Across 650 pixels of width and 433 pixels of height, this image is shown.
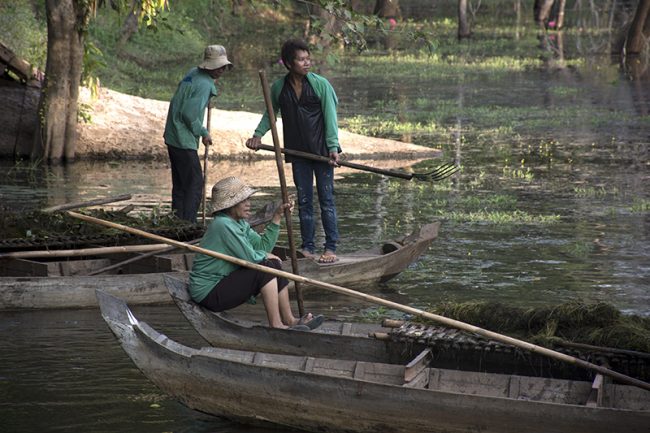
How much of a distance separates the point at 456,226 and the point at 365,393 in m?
7.33

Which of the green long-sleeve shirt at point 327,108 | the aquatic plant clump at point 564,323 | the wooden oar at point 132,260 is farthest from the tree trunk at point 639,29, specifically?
the aquatic plant clump at point 564,323

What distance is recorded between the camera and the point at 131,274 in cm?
1061

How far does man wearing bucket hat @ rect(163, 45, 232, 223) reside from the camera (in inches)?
476

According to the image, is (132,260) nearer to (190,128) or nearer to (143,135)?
(190,128)

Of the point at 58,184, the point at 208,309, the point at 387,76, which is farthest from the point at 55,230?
the point at 387,76

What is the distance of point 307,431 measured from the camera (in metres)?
7.53

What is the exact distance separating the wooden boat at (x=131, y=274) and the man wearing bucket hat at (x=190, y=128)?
1.15 meters

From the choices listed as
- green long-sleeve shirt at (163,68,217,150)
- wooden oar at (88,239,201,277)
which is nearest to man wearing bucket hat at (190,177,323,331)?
wooden oar at (88,239,201,277)

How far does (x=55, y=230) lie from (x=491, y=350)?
4.86 meters

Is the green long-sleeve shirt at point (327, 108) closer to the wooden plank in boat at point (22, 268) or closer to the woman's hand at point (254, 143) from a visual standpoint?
the woman's hand at point (254, 143)

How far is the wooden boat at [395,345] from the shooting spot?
25.1ft

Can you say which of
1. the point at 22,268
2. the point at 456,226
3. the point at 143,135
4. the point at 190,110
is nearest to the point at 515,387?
the point at 22,268

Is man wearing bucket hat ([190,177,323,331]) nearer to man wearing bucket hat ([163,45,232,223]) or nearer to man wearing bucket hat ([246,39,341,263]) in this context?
man wearing bucket hat ([246,39,341,263])

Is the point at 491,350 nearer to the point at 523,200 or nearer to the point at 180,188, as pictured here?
the point at 180,188
